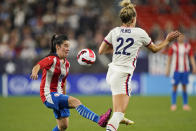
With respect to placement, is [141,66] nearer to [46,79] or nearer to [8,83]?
[8,83]

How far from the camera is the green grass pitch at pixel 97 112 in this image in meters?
8.90

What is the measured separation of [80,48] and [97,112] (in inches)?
258

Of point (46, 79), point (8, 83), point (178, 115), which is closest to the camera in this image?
point (46, 79)

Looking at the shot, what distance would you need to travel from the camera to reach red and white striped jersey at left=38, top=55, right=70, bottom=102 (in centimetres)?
672

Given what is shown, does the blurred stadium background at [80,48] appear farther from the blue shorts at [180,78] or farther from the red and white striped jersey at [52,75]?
the red and white striped jersey at [52,75]

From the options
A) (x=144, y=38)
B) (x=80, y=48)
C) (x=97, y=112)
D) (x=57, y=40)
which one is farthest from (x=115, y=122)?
(x=80, y=48)

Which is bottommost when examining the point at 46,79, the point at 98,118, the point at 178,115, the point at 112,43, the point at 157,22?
the point at 178,115

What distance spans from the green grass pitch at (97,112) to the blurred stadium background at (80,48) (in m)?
0.02

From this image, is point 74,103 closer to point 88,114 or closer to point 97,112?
point 88,114

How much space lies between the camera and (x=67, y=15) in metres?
20.2

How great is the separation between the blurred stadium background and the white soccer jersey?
13.8ft

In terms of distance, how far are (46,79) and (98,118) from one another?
3.84 ft

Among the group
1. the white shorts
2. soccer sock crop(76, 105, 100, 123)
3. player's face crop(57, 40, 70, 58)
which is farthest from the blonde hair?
soccer sock crop(76, 105, 100, 123)

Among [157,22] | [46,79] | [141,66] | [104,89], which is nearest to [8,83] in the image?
[104,89]
